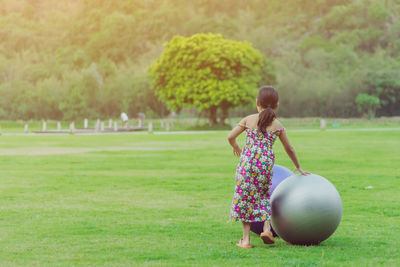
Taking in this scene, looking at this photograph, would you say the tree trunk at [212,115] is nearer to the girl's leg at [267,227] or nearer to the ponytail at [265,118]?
the girl's leg at [267,227]

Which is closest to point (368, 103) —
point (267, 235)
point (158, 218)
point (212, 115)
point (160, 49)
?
point (212, 115)

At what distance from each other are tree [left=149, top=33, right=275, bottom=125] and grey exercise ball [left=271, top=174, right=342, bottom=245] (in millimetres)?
52881

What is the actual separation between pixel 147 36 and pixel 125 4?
59.7 ft

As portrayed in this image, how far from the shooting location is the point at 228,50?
205 ft

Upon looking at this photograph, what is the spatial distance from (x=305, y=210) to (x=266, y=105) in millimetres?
1337

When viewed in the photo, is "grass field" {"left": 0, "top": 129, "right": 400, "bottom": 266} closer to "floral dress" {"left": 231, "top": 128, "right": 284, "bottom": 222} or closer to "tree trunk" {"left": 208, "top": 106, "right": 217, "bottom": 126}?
"floral dress" {"left": 231, "top": 128, "right": 284, "bottom": 222}

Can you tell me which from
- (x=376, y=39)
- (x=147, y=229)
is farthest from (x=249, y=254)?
(x=376, y=39)

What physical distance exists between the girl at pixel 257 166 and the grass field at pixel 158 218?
41 cm

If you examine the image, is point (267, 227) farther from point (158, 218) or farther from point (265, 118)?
point (158, 218)

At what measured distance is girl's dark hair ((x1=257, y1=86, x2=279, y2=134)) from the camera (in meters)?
7.71

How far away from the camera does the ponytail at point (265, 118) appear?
25.3 feet

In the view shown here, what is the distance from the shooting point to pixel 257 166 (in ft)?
25.4

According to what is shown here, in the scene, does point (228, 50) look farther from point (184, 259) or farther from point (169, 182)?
point (184, 259)

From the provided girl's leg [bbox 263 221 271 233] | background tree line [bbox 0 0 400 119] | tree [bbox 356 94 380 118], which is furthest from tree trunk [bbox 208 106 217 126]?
girl's leg [bbox 263 221 271 233]
